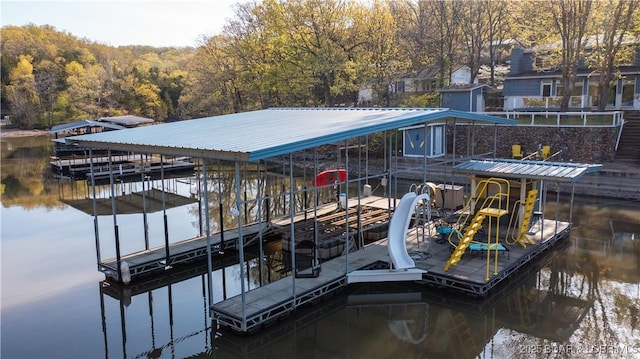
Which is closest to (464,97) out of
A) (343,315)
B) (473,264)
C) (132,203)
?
(132,203)

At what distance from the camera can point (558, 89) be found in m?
30.7

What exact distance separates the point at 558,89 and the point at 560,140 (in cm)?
802

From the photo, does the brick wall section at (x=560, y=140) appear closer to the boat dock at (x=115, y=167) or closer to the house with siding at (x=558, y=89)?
the house with siding at (x=558, y=89)

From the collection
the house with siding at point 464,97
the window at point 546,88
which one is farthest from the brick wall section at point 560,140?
the window at point 546,88

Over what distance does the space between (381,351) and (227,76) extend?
36.1 m

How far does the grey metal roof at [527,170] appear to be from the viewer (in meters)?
11.9

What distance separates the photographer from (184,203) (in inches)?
810

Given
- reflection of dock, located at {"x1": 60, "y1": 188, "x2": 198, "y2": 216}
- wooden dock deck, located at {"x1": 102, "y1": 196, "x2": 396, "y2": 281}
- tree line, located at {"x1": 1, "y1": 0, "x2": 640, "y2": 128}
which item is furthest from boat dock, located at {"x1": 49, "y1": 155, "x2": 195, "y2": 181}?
wooden dock deck, located at {"x1": 102, "y1": 196, "x2": 396, "y2": 281}

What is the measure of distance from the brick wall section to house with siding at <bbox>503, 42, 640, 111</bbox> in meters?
4.51

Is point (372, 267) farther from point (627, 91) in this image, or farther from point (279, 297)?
point (627, 91)

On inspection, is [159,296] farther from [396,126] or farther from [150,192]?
[150,192]

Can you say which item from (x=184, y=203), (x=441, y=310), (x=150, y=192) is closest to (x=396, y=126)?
(x=441, y=310)

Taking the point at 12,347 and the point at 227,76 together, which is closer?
the point at 12,347

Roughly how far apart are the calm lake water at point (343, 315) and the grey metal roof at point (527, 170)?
7.50ft
